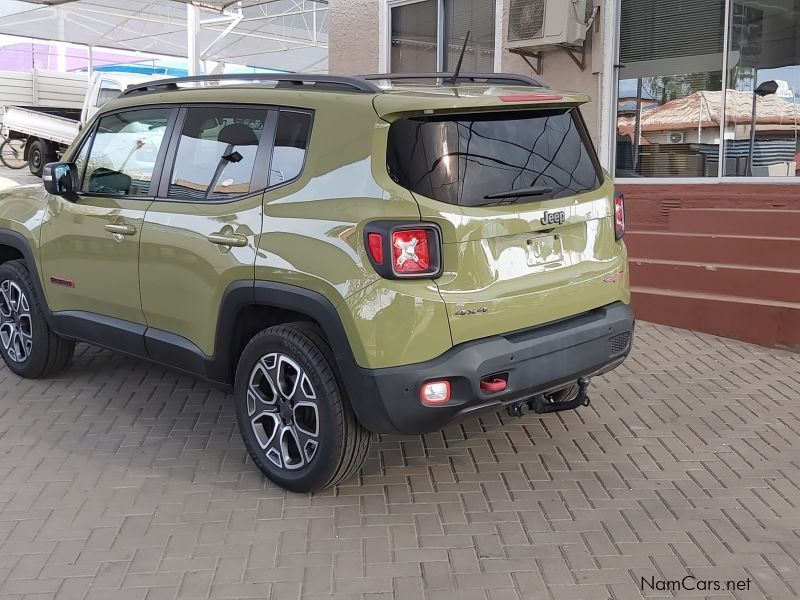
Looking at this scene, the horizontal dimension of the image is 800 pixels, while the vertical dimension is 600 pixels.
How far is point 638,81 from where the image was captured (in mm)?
8531

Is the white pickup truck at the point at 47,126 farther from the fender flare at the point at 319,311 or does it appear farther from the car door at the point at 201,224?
the fender flare at the point at 319,311

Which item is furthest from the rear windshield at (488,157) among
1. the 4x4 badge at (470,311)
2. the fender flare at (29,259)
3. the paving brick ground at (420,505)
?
the fender flare at (29,259)

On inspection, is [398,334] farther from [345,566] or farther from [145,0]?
[145,0]

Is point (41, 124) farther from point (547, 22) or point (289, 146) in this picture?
point (289, 146)

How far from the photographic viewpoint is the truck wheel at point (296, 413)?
12.0 feet

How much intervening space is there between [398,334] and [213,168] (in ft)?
4.70

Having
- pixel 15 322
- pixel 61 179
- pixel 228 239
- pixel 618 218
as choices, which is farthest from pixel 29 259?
pixel 618 218

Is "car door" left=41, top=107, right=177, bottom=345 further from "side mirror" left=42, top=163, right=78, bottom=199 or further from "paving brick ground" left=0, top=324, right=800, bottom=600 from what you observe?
"paving brick ground" left=0, top=324, right=800, bottom=600

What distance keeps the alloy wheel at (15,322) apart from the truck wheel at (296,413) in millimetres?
2197

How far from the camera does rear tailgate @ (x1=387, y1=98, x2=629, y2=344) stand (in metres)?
3.46

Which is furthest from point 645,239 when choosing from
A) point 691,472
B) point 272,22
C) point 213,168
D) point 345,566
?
point 272,22

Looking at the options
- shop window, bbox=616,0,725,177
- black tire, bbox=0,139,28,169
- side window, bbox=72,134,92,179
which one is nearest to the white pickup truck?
black tire, bbox=0,139,28,169

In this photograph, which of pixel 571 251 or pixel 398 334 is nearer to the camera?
pixel 398 334

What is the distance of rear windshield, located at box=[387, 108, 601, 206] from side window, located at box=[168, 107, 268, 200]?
83 centimetres
